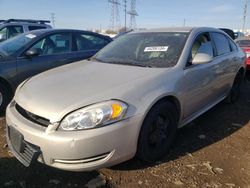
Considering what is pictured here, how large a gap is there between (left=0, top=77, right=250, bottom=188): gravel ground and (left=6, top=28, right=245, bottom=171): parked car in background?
0.69 feet

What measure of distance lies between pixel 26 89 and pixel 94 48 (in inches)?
121

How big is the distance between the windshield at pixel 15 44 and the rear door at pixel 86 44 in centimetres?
90

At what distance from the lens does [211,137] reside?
3.94 metres

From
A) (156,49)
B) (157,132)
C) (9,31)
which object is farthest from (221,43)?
(9,31)

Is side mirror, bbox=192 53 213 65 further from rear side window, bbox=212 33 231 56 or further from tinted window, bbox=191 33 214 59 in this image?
rear side window, bbox=212 33 231 56

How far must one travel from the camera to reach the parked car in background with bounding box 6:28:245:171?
253 cm

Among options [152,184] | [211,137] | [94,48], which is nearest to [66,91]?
[152,184]

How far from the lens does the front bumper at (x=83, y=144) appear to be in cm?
247

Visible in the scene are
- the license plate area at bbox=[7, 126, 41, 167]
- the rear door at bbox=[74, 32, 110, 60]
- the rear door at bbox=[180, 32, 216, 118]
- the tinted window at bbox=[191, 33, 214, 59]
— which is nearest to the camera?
the license plate area at bbox=[7, 126, 41, 167]

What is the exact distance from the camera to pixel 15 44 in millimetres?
5219

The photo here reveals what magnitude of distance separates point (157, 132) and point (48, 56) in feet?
9.78

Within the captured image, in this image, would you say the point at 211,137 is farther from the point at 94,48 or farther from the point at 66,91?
the point at 94,48

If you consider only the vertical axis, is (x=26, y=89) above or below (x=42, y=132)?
above

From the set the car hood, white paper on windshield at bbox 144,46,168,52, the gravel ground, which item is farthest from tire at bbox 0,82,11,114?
white paper on windshield at bbox 144,46,168,52
